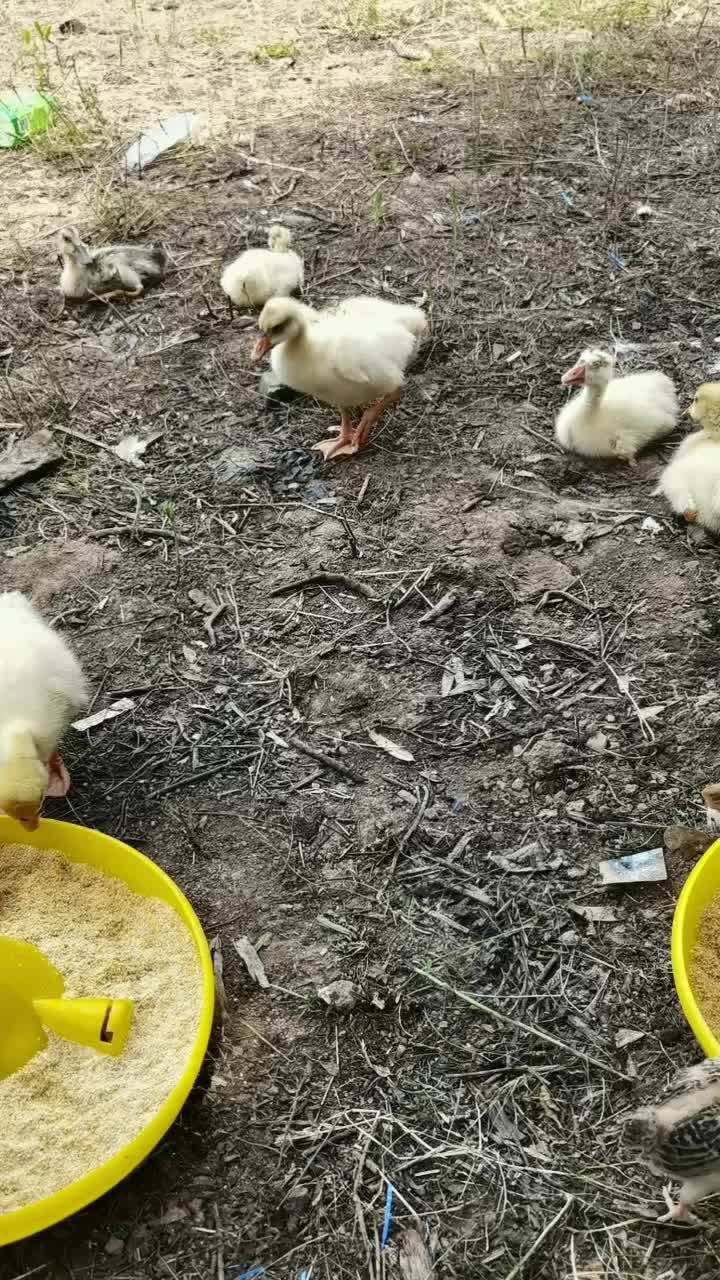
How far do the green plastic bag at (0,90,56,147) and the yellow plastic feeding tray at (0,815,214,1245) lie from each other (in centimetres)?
508

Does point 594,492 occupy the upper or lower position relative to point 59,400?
lower

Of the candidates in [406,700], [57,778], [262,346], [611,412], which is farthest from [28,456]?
[611,412]

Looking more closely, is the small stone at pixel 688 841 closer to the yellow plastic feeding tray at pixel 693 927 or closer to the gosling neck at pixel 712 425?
the yellow plastic feeding tray at pixel 693 927

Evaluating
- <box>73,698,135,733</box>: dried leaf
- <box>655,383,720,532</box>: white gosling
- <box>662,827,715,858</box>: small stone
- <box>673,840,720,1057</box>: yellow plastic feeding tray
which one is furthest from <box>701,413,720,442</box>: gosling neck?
<box>73,698,135,733</box>: dried leaf

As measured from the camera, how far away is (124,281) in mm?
4766

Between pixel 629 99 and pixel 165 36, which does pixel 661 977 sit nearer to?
pixel 629 99

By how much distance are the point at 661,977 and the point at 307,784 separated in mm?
1038

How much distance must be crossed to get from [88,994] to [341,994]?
1.90ft

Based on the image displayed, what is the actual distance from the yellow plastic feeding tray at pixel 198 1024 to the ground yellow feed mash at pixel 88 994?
0.04 m

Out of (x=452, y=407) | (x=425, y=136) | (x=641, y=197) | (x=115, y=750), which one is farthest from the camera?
(x=425, y=136)

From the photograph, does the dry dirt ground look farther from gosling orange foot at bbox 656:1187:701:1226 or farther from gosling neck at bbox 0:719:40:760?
gosling neck at bbox 0:719:40:760

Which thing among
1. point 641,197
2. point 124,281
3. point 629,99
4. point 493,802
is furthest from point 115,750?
point 629,99

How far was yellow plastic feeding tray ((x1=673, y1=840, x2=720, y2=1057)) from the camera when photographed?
2.00 metres

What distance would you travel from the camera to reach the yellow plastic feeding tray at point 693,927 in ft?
6.56
